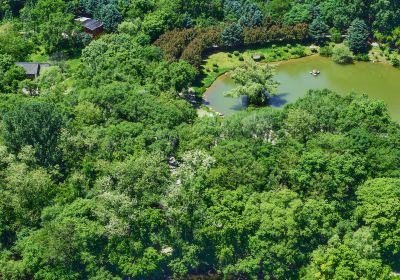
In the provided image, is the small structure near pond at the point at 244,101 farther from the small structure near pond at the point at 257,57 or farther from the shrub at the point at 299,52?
the shrub at the point at 299,52

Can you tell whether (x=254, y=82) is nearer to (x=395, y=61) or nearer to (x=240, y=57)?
(x=240, y=57)

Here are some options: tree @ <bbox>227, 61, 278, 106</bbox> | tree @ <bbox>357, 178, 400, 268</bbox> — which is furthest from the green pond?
tree @ <bbox>357, 178, 400, 268</bbox>

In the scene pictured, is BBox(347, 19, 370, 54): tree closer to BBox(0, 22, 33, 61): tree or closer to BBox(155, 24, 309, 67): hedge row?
BBox(155, 24, 309, 67): hedge row

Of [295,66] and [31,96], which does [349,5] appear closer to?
[295,66]

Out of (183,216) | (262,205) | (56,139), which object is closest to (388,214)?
(262,205)

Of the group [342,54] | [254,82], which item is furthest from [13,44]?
→ [342,54]

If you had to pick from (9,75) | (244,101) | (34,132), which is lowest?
(244,101)
